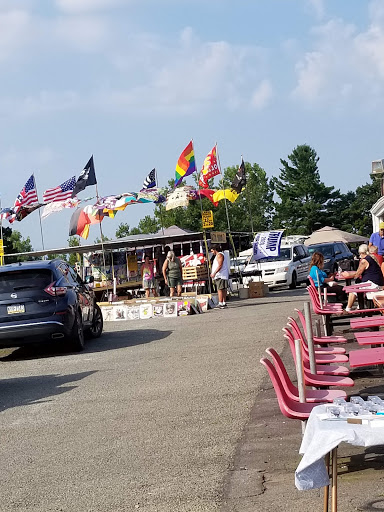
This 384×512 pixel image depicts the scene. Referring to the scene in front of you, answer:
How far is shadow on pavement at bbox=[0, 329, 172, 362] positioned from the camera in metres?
16.3

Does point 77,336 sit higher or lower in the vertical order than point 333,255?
lower

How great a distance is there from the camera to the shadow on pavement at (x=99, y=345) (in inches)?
643

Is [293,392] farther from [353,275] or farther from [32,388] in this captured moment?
[353,275]

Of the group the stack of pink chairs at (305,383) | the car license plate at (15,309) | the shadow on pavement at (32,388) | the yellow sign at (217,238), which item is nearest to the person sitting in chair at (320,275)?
the shadow on pavement at (32,388)

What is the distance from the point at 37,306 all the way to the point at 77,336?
3.13 feet

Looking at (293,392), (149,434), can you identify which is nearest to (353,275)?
(149,434)

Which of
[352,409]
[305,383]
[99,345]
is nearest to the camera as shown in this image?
[352,409]

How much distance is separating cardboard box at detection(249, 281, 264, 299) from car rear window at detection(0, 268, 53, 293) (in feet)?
45.4

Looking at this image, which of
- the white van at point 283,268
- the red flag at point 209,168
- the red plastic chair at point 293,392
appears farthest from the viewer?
the white van at point 283,268

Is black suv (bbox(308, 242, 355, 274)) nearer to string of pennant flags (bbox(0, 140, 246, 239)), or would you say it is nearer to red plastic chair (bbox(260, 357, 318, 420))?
string of pennant flags (bbox(0, 140, 246, 239))

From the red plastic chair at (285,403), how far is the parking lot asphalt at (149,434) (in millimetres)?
482

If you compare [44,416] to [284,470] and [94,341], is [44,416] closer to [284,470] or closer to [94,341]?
[284,470]

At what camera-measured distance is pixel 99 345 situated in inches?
679

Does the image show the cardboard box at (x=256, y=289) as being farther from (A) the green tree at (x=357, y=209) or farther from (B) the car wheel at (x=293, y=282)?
(A) the green tree at (x=357, y=209)
